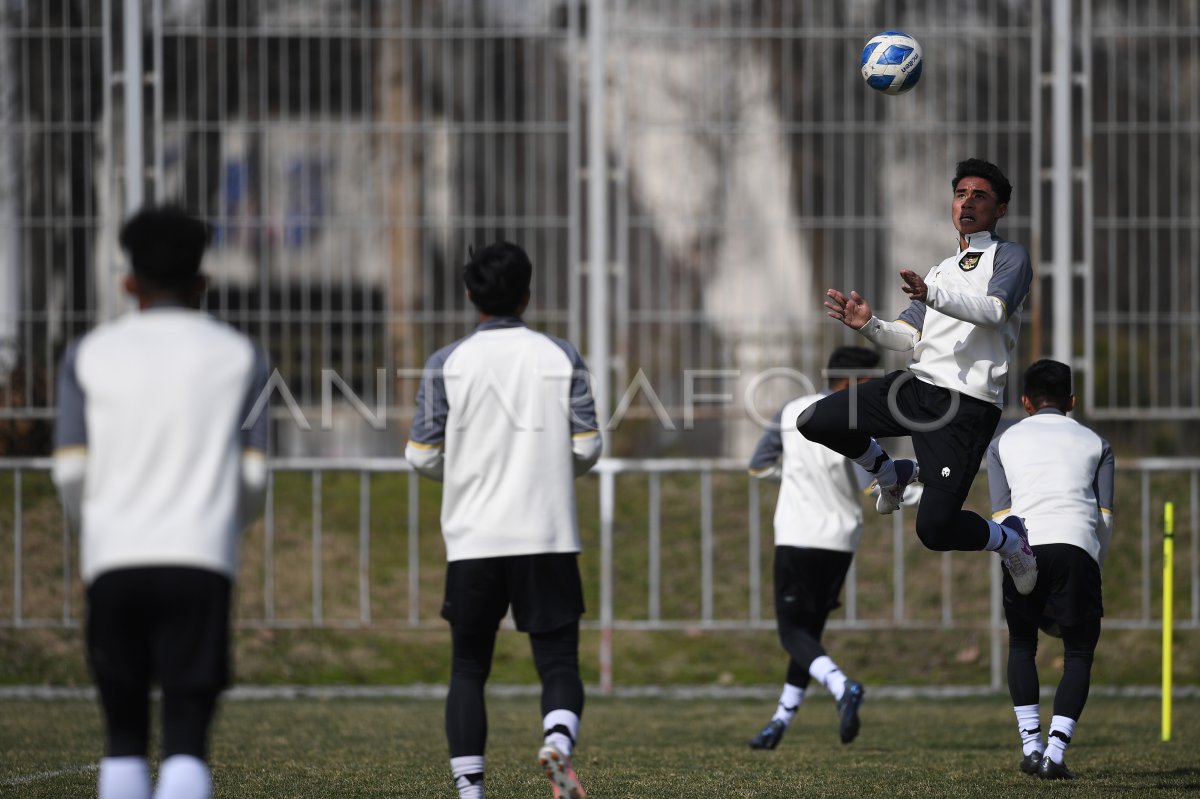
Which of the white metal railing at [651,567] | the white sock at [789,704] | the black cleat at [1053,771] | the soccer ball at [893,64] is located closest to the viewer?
the black cleat at [1053,771]

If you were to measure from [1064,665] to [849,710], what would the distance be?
1.25 meters

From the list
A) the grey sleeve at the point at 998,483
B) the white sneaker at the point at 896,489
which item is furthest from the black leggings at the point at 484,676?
the grey sleeve at the point at 998,483

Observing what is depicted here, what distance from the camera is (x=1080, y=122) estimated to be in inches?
479

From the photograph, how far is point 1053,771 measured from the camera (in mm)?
6414

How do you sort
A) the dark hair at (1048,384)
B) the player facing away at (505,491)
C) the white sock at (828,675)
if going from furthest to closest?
the white sock at (828,675) < the dark hair at (1048,384) < the player facing away at (505,491)

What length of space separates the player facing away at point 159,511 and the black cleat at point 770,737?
14.4 feet

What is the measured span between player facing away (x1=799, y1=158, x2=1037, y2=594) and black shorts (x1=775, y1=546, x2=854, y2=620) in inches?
66.2

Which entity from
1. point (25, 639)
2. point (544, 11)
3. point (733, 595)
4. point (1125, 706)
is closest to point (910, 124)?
point (544, 11)

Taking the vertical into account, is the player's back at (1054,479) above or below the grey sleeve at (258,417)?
below

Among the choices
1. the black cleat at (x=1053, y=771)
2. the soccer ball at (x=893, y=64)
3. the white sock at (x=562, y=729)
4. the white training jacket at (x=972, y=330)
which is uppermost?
the soccer ball at (x=893, y=64)

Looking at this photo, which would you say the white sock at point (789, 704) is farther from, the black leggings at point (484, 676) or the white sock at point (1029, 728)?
the black leggings at point (484, 676)

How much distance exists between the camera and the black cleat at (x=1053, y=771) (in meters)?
6.41

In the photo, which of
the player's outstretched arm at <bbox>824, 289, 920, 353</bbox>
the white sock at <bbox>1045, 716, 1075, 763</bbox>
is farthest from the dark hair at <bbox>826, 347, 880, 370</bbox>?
the white sock at <bbox>1045, 716, 1075, 763</bbox>

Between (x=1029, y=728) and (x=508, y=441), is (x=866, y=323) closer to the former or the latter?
(x=508, y=441)
